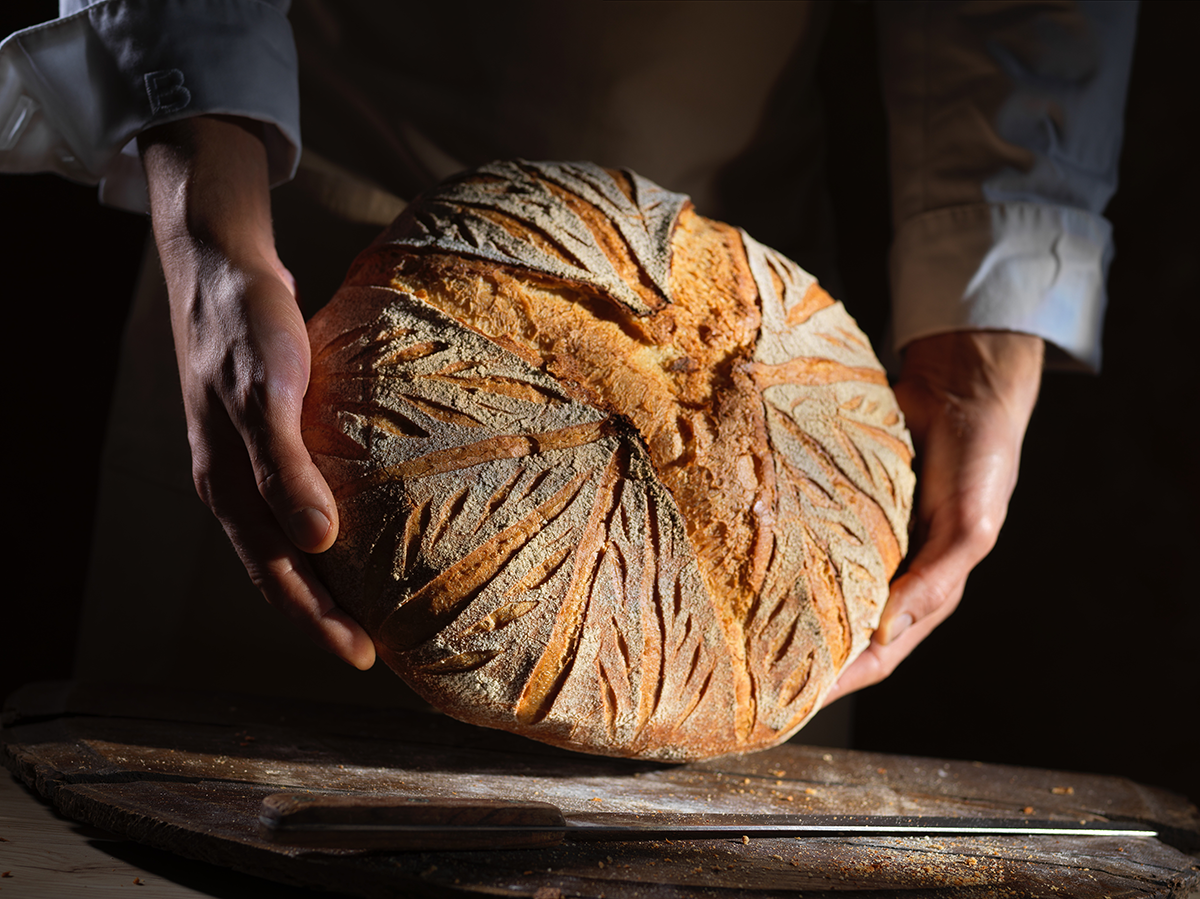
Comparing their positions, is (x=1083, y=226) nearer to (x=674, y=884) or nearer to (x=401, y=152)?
(x=401, y=152)

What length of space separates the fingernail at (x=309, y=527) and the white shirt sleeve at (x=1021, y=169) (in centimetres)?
113

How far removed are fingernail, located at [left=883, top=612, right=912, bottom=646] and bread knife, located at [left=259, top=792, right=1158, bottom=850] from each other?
272mm

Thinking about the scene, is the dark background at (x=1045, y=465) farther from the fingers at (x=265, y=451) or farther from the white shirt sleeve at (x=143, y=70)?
the fingers at (x=265, y=451)

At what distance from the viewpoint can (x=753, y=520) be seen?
43.0 inches

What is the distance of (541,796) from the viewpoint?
1077mm

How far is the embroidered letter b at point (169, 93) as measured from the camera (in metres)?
1.14

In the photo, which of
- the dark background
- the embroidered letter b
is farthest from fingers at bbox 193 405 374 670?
the dark background

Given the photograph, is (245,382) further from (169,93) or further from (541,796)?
(541,796)

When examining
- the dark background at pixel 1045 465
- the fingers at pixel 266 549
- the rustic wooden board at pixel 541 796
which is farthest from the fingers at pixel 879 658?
the dark background at pixel 1045 465

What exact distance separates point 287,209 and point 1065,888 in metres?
1.52

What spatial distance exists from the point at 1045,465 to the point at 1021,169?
806mm

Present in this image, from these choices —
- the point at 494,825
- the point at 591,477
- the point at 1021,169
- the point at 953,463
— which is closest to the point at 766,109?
the point at 1021,169

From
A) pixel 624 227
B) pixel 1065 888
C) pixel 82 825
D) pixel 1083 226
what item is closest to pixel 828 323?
pixel 624 227

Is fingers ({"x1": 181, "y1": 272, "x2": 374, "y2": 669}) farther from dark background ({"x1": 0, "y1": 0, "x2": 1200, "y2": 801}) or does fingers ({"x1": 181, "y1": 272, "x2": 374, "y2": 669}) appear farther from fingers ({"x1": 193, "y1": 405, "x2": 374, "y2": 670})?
dark background ({"x1": 0, "y1": 0, "x2": 1200, "y2": 801})
